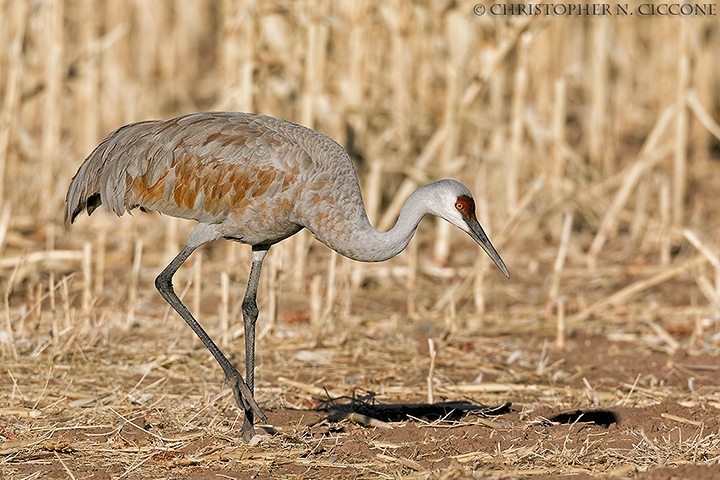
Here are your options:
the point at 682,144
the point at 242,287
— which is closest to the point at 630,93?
the point at 682,144

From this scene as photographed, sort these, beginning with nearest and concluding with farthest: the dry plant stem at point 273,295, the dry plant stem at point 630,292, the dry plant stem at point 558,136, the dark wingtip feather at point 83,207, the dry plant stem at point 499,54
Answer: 1. the dark wingtip feather at point 83,207
2. the dry plant stem at point 273,295
3. the dry plant stem at point 630,292
4. the dry plant stem at point 499,54
5. the dry plant stem at point 558,136

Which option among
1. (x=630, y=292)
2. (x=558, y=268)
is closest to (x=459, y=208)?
(x=558, y=268)

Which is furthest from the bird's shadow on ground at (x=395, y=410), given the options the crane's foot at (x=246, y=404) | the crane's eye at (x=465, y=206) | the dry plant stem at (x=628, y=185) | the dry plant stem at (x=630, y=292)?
the dry plant stem at (x=628, y=185)

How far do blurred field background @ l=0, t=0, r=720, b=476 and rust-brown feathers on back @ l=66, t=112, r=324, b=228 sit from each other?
122 cm

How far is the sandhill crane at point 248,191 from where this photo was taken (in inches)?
221

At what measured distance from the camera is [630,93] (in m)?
15.7

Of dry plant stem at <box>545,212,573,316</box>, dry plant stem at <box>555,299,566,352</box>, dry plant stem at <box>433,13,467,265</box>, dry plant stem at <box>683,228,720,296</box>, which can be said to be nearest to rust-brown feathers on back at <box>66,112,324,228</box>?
dry plant stem at <box>555,299,566,352</box>

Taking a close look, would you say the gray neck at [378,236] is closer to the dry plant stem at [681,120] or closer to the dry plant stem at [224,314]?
the dry plant stem at [224,314]

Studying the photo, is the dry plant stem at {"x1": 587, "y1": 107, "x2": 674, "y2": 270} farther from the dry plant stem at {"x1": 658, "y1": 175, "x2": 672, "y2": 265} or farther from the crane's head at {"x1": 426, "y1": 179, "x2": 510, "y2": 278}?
the crane's head at {"x1": 426, "y1": 179, "x2": 510, "y2": 278}

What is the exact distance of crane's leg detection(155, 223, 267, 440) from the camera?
17.7ft

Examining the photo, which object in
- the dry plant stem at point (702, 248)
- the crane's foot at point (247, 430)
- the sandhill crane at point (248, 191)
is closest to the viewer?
the crane's foot at point (247, 430)

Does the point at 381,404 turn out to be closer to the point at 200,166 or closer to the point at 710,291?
the point at 200,166

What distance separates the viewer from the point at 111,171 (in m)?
6.00

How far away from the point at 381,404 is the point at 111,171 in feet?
6.60
